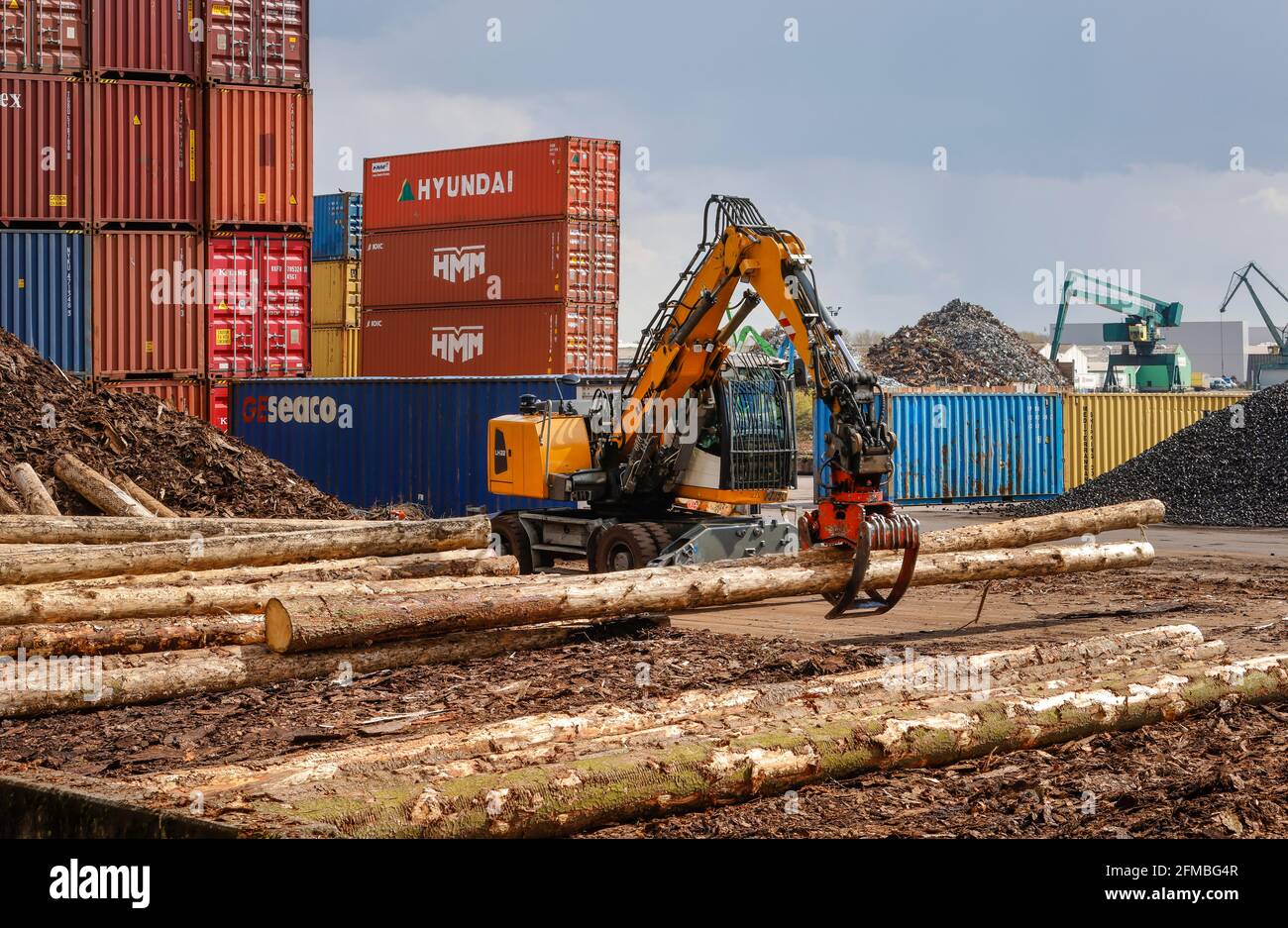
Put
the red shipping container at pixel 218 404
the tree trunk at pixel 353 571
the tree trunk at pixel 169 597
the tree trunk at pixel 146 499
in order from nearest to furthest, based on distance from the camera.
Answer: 1. the tree trunk at pixel 169 597
2. the tree trunk at pixel 353 571
3. the tree trunk at pixel 146 499
4. the red shipping container at pixel 218 404

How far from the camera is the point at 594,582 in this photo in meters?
11.0

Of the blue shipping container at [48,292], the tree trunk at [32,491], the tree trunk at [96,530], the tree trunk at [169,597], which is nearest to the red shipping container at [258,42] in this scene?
the blue shipping container at [48,292]

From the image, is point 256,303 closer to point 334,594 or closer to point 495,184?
point 495,184

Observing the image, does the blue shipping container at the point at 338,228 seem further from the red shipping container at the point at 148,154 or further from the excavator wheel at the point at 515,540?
the excavator wheel at the point at 515,540

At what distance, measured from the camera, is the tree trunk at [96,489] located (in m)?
17.7

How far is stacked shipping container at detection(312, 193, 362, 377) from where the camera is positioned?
42.5m

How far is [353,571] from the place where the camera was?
1253 centimetres

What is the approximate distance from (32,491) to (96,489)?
32.1 inches

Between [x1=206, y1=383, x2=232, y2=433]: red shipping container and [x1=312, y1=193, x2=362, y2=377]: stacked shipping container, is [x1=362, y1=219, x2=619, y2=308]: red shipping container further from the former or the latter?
[x1=206, y1=383, x2=232, y2=433]: red shipping container

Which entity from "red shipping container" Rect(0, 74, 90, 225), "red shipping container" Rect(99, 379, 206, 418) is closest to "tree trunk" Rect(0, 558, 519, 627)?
"red shipping container" Rect(99, 379, 206, 418)

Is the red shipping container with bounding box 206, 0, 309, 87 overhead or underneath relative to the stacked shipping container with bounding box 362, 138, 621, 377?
overhead

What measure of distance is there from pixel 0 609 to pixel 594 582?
4.09 meters

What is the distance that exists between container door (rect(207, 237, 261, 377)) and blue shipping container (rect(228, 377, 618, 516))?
0.46 m

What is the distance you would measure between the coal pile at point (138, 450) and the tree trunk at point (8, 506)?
1.00 meters
